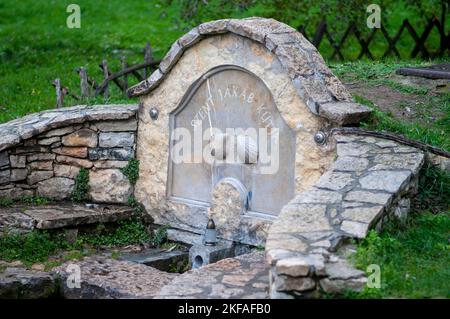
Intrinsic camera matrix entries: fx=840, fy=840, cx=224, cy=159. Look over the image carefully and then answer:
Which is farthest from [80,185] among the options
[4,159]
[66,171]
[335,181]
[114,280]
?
[335,181]

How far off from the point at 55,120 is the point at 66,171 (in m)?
0.55

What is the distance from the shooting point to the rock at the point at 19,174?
842 centimetres

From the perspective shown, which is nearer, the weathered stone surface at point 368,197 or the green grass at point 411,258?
the green grass at point 411,258

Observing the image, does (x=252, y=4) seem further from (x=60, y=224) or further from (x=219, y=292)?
(x=219, y=292)

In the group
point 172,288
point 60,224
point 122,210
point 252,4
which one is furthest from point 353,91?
point 252,4

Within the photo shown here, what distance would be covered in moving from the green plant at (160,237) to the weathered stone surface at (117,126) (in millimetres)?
1057

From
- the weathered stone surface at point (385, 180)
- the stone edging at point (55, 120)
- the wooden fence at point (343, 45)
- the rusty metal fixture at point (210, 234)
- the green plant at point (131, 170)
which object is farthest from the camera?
the wooden fence at point (343, 45)

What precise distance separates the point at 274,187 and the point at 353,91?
183 cm

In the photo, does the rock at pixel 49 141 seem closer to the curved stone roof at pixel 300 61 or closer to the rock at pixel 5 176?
the rock at pixel 5 176

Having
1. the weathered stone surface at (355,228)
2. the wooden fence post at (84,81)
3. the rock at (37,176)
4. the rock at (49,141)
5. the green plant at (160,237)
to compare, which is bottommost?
the green plant at (160,237)

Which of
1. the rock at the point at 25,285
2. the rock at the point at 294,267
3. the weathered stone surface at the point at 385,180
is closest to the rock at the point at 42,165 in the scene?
the rock at the point at 25,285

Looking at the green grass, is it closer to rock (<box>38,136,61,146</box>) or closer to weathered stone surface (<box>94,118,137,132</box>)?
weathered stone surface (<box>94,118,137,132</box>)

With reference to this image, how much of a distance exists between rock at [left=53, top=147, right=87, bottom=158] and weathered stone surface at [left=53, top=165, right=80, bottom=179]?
0.13m

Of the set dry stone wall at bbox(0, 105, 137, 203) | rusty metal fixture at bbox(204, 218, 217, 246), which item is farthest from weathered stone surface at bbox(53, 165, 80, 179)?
rusty metal fixture at bbox(204, 218, 217, 246)
